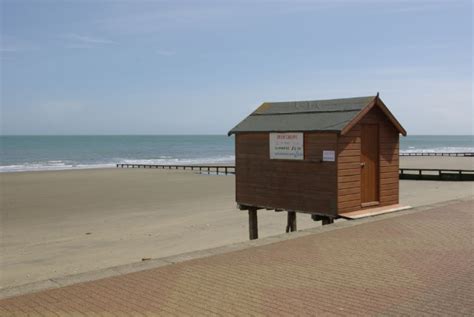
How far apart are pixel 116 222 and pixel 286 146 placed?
8493mm

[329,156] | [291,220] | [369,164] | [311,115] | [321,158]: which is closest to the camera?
[329,156]

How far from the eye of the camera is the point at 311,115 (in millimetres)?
12102

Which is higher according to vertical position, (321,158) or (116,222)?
(321,158)

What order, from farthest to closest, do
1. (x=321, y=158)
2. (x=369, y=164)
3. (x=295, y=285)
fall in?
(x=369, y=164) < (x=321, y=158) < (x=295, y=285)

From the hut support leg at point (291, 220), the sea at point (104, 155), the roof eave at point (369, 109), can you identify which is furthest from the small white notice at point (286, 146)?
the sea at point (104, 155)

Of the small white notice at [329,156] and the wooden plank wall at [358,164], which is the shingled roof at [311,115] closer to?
the wooden plank wall at [358,164]

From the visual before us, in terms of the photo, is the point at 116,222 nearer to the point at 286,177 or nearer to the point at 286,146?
the point at 286,177

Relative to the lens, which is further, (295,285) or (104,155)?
(104,155)

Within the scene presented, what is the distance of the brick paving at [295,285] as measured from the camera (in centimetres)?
553

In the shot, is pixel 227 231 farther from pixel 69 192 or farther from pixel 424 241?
pixel 69 192

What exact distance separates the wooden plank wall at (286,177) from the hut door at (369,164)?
100 centimetres

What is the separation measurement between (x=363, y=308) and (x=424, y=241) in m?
3.85

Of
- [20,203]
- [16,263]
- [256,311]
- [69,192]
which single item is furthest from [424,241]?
[69,192]

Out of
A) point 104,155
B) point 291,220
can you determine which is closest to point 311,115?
point 291,220
